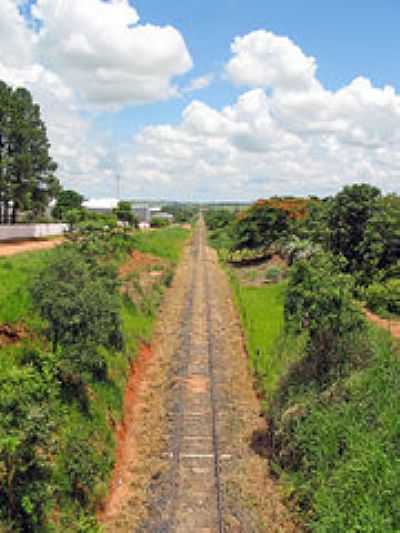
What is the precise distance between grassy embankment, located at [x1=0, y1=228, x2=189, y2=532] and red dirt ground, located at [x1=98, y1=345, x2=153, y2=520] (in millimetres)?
290

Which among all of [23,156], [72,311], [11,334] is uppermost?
[23,156]

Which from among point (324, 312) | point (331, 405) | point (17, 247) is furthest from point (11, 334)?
point (17, 247)

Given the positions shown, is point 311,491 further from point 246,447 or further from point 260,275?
point 260,275

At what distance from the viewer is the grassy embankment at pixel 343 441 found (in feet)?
29.1

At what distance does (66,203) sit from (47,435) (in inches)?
2865

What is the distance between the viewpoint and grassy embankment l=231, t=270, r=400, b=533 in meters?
8.87

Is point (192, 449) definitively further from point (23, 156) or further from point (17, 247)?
point (23, 156)

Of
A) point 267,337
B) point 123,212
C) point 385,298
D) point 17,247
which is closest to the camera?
point 267,337

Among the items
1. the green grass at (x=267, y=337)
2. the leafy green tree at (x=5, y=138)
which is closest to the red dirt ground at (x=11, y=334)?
the green grass at (x=267, y=337)

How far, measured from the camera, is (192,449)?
13188 mm

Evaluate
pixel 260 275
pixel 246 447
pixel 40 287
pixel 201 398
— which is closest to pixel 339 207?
pixel 260 275

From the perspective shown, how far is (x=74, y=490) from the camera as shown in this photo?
10.5m

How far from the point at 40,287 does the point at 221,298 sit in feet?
68.4

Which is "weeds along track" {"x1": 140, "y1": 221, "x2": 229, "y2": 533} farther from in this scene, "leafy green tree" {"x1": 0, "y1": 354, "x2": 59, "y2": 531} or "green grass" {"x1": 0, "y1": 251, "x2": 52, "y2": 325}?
"green grass" {"x1": 0, "y1": 251, "x2": 52, "y2": 325}
